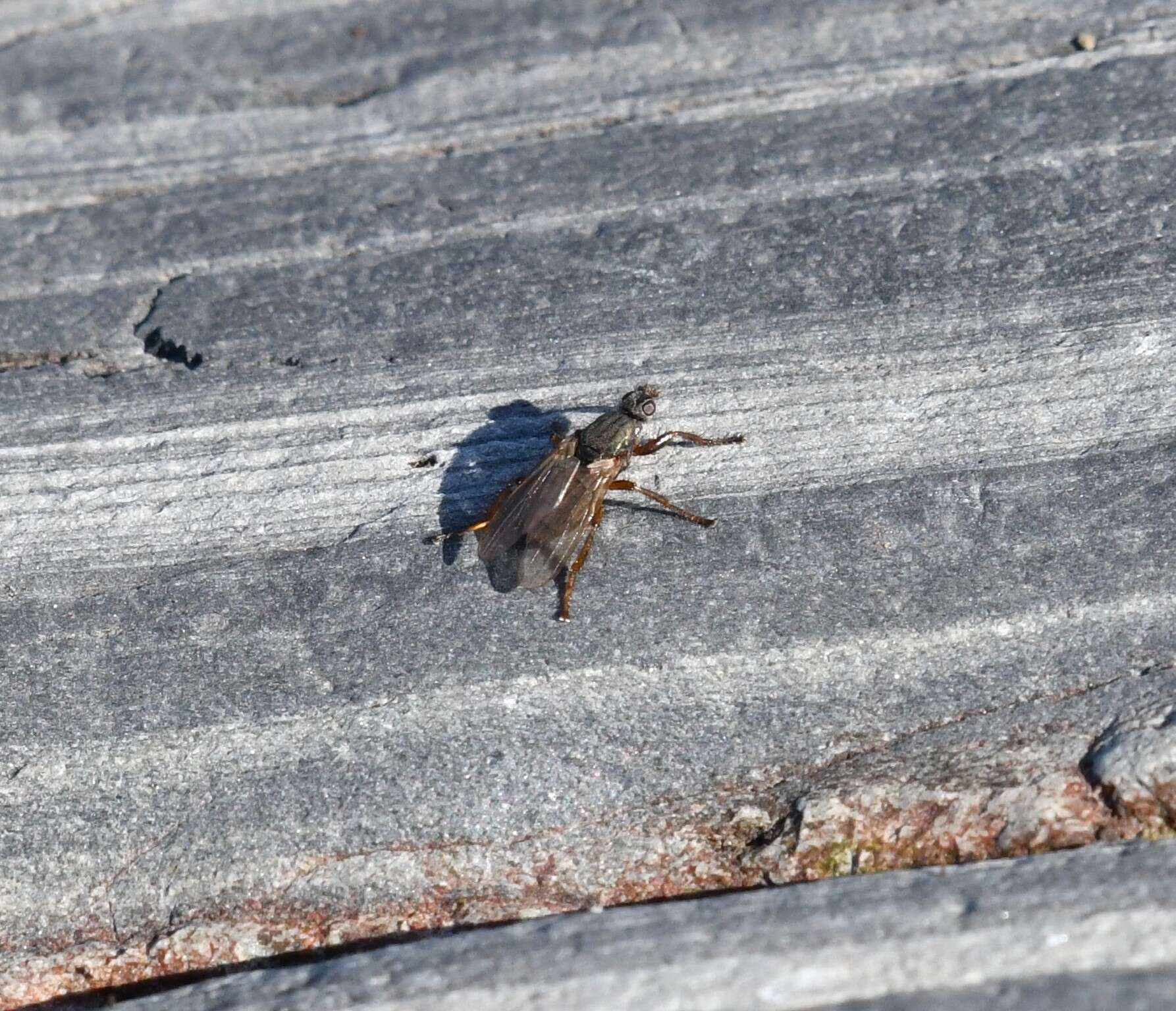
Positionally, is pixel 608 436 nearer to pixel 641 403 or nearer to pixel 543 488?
pixel 641 403

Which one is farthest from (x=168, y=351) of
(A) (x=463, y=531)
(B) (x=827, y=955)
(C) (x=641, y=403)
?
(B) (x=827, y=955)

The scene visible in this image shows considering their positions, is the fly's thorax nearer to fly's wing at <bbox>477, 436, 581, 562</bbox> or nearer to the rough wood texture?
fly's wing at <bbox>477, 436, 581, 562</bbox>

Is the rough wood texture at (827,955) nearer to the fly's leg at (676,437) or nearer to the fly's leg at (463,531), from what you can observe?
the fly's leg at (463,531)

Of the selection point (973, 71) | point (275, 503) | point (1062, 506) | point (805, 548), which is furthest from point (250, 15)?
point (1062, 506)

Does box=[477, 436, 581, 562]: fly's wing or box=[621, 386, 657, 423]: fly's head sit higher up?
box=[621, 386, 657, 423]: fly's head

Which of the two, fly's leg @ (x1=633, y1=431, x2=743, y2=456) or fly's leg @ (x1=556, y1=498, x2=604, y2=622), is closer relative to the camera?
fly's leg @ (x1=556, y1=498, x2=604, y2=622)

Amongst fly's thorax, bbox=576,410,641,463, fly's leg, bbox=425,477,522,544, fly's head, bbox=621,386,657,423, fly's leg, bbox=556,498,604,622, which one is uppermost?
fly's head, bbox=621,386,657,423

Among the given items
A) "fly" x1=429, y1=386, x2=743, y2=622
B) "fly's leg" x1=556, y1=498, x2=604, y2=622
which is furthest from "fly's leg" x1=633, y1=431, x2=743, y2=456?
"fly's leg" x1=556, y1=498, x2=604, y2=622
